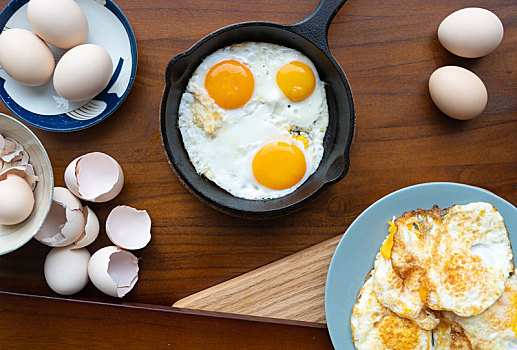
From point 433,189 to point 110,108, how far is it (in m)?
0.85

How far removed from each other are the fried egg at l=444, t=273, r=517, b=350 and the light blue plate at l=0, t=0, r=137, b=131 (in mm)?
1063

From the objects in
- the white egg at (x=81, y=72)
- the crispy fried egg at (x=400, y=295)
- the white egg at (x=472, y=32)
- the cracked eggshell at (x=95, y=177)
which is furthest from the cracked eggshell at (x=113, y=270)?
the white egg at (x=472, y=32)

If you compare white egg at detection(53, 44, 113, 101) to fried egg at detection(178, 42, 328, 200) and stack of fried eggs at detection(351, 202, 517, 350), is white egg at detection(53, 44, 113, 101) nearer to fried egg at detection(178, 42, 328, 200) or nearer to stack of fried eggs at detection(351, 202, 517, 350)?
fried egg at detection(178, 42, 328, 200)

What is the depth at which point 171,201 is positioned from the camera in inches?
54.9

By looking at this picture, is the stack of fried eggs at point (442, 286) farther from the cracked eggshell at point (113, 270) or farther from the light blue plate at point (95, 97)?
the light blue plate at point (95, 97)

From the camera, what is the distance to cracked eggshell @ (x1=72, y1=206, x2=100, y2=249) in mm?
1326

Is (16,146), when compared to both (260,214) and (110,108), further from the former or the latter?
(260,214)

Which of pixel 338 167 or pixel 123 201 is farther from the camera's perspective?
pixel 123 201

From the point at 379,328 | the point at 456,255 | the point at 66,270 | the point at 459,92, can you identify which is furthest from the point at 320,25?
the point at 66,270

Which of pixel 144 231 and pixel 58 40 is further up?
pixel 58 40

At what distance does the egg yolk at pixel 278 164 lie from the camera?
4.33 feet

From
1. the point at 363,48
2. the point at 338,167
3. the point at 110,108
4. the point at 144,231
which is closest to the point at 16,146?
the point at 110,108

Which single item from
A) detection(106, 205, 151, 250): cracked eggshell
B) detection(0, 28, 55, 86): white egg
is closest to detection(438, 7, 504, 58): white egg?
detection(106, 205, 151, 250): cracked eggshell

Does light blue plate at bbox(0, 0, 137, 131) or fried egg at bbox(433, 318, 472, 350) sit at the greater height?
light blue plate at bbox(0, 0, 137, 131)
